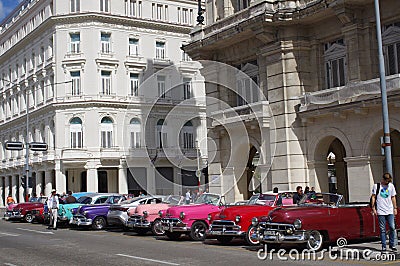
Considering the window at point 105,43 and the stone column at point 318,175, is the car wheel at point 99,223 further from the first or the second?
the window at point 105,43

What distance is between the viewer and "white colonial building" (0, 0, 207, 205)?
52156 mm

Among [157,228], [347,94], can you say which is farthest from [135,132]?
[157,228]

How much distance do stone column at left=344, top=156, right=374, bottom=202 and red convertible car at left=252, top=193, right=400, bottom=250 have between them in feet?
30.1

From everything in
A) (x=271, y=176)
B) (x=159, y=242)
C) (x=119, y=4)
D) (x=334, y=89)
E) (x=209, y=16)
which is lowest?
(x=159, y=242)

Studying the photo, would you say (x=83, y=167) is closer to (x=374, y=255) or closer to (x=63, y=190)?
(x=63, y=190)

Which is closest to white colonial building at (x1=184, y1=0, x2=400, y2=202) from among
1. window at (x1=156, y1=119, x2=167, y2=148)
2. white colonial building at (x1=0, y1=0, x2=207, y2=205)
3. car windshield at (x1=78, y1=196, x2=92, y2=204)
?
Answer: car windshield at (x1=78, y1=196, x2=92, y2=204)

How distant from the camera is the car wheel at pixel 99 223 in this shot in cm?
2568

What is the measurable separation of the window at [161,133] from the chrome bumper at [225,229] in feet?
123

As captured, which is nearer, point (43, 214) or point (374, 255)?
point (374, 255)

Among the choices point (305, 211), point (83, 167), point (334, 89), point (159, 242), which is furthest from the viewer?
point (83, 167)

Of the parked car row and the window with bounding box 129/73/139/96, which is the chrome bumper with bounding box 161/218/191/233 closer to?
the parked car row

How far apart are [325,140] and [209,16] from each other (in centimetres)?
1096

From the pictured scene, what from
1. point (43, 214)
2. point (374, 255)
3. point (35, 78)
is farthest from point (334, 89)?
point (35, 78)

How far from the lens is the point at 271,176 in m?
29.4
